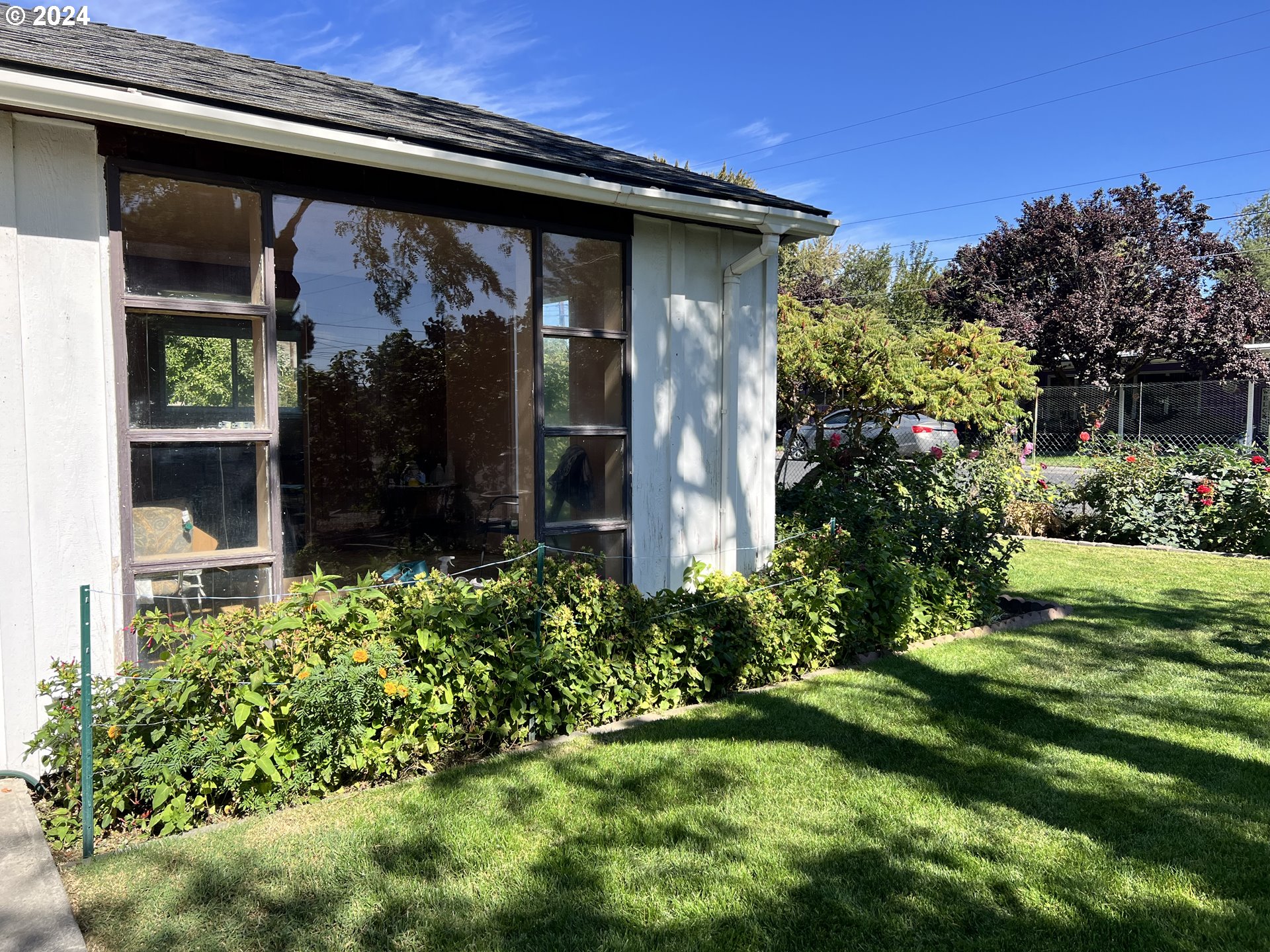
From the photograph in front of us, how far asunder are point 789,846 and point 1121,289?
2642cm

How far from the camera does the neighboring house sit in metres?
3.54

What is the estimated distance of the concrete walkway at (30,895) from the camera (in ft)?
7.63

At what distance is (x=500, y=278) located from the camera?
5402mm

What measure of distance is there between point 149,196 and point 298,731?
248cm

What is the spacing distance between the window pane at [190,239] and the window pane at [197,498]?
733mm

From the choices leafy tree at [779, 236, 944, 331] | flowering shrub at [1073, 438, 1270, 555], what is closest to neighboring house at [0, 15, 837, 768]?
flowering shrub at [1073, 438, 1270, 555]

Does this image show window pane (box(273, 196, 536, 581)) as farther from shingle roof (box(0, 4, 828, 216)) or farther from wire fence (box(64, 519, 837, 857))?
wire fence (box(64, 519, 837, 857))

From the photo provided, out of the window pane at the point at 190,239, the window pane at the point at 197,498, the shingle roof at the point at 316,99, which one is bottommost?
the window pane at the point at 197,498

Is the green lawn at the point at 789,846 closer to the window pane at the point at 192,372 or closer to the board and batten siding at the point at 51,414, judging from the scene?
the board and batten siding at the point at 51,414

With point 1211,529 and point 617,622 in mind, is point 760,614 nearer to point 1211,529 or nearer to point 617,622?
point 617,622

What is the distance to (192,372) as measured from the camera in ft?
12.8

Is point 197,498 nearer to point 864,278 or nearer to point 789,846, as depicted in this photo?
point 789,846

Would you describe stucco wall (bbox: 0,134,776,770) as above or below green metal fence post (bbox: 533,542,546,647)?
above

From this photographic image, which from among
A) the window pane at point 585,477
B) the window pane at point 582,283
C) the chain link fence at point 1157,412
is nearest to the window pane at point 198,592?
the window pane at point 585,477
